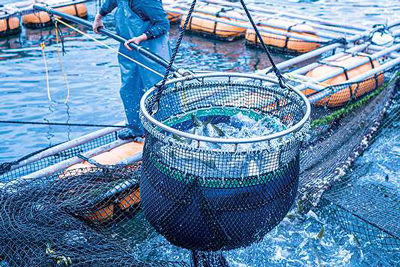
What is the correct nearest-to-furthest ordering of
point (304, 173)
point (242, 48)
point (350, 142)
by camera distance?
point (304, 173) → point (350, 142) → point (242, 48)

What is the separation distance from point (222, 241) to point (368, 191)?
3.25 m

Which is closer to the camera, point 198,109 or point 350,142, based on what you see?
point 198,109

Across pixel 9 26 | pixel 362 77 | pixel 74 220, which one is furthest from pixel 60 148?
pixel 9 26

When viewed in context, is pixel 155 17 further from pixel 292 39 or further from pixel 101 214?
pixel 292 39

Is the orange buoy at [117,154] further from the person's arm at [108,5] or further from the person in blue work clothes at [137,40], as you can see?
the person's arm at [108,5]

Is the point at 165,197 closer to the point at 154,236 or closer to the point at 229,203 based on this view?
the point at 229,203

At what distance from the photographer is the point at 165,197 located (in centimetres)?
283

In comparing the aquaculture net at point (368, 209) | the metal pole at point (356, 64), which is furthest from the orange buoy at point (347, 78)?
the aquaculture net at point (368, 209)

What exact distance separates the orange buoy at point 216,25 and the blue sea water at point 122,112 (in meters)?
0.29

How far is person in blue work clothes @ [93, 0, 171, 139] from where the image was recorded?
507 cm

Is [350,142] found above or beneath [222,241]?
beneath

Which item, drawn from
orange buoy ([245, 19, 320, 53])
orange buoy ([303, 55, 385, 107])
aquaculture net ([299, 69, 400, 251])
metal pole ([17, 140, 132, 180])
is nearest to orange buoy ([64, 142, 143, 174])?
metal pole ([17, 140, 132, 180])

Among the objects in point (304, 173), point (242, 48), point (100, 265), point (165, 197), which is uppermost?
point (165, 197)

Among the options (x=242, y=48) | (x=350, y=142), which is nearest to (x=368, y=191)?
(x=350, y=142)
